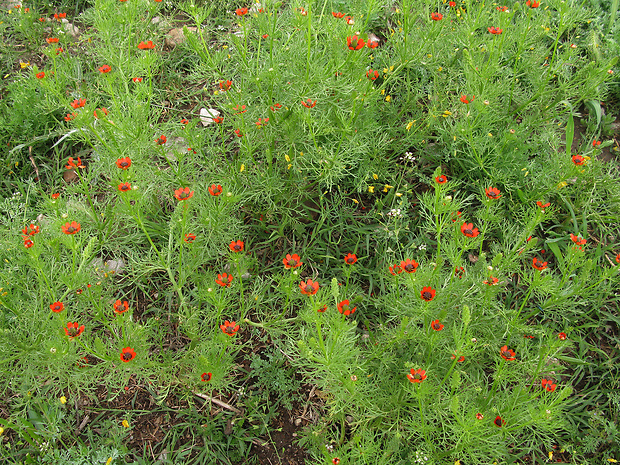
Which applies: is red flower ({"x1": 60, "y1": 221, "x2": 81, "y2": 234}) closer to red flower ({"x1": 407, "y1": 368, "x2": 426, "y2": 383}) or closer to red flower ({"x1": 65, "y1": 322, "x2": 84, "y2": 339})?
red flower ({"x1": 65, "y1": 322, "x2": 84, "y2": 339})

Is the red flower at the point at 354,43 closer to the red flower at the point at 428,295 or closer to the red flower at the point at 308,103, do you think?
the red flower at the point at 308,103

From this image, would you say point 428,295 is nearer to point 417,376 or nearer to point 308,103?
point 417,376

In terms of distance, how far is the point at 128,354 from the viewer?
1.95 metres

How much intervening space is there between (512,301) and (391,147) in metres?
1.27

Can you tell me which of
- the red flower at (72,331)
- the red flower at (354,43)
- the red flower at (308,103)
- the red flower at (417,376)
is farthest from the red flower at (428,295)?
the red flower at (72,331)

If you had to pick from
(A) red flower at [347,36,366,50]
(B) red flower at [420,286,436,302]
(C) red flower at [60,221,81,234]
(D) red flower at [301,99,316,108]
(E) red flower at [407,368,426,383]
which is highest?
(A) red flower at [347,36,366,50]

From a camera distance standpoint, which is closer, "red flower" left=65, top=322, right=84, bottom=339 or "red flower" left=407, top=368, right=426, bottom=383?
"red flower" left=407, top=368, right=426, bottom=383

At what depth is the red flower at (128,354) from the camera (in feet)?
6.38

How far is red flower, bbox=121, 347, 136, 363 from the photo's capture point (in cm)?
195

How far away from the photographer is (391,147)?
10.2 ft

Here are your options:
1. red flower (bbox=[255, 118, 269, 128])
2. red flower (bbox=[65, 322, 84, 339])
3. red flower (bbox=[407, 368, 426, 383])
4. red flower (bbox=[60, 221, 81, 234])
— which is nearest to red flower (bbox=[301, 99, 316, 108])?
red flower (bbox=[255, 118, 269, 128])

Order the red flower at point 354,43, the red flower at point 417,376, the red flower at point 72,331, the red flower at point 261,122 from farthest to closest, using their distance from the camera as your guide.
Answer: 1. the red flower at point 261,122
2. the red flower at point 354,43
3. the red flower at point 72,331
4. the red flower at point 417,376

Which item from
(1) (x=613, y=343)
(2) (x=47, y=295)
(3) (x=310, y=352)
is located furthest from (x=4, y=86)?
(1) (x=613, y=343)

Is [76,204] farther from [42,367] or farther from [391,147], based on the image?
[391,147]
